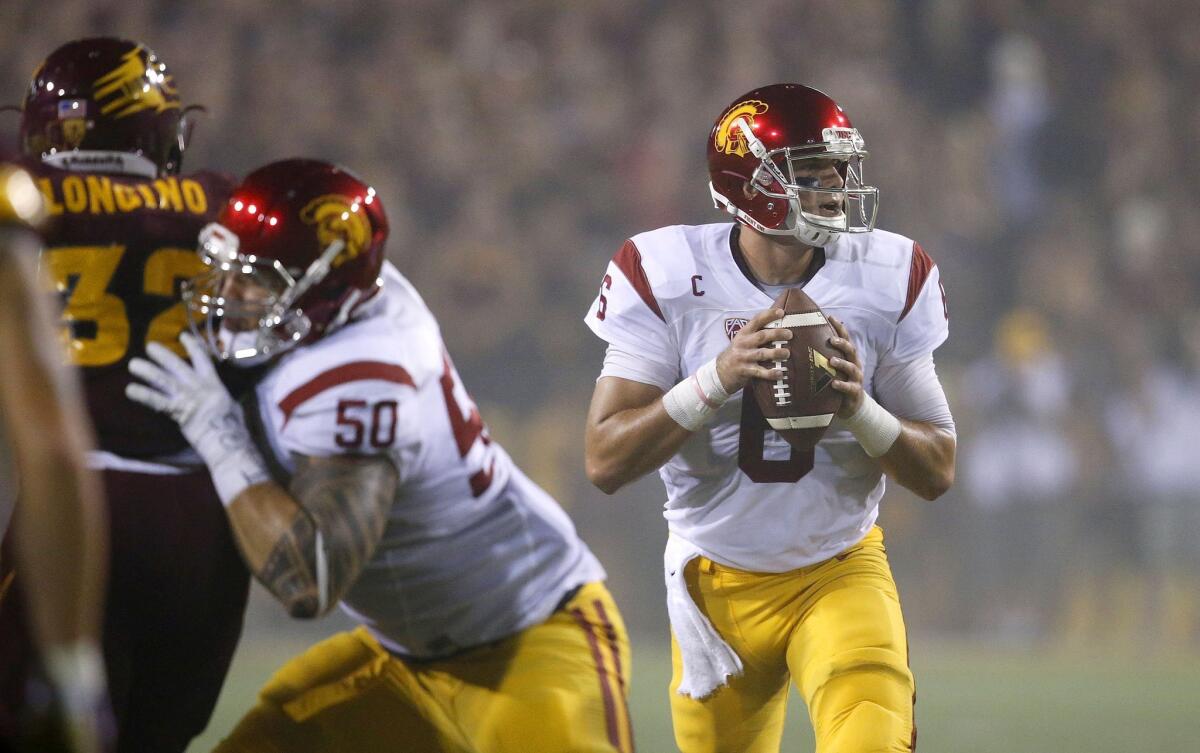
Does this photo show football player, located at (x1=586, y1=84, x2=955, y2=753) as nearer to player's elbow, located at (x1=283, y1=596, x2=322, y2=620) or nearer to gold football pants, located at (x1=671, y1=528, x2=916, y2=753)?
gold football pants, located at (x1=671, y1=528, x2=916, y2=753)

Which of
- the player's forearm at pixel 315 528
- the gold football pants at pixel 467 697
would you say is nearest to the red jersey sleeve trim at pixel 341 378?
the player's forearm at pixel 315 528

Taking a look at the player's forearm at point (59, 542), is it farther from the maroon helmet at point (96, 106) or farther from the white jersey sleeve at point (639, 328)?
the white jersey sleeve at point (639, 328)

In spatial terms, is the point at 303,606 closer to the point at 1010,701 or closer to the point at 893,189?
the point at 1010,701

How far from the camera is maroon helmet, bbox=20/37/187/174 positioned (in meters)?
2.73

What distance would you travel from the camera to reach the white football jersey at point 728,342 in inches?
121

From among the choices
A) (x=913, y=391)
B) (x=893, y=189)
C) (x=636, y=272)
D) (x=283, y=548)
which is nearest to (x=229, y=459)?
(x=283, y=548)

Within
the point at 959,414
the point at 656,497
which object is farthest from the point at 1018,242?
the point at 656,497

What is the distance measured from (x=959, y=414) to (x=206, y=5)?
4.85 m

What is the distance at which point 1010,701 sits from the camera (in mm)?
5480

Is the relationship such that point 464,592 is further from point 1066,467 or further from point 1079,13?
point 1079,13

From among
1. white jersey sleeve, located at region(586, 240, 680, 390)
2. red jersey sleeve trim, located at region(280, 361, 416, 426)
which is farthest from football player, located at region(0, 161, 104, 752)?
white jersey sleeve, located at region(586, 240, 680, 390)

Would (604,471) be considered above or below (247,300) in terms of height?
below

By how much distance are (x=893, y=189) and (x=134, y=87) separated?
6211mm

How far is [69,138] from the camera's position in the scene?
2730 millimetres
